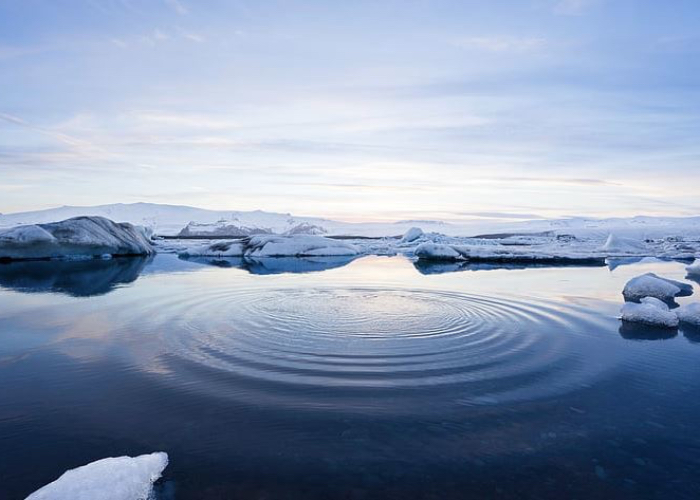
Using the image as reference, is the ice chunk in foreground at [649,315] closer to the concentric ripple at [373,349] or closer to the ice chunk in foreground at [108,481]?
the concentric ripple at [373,349]

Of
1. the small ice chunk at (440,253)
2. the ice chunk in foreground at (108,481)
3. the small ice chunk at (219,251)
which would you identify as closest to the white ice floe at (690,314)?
the ice chunk in foreground at (108,481)

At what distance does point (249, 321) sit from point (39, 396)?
104 inches

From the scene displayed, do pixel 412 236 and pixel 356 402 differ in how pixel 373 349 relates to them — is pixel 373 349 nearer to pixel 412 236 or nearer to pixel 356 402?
pixel 356 402

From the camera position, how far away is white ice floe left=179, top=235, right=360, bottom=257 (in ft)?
66.3

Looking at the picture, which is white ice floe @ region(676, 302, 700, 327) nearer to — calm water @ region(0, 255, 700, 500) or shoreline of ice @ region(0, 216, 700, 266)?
calm water @ region(0, 255, 700, 500)

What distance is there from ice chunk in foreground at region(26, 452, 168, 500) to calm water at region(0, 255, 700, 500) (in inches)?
4.5

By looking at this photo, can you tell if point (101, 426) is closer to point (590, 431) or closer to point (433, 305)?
point (590, 431)

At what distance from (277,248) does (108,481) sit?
1814cm

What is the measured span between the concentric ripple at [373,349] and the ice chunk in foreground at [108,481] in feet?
3.30

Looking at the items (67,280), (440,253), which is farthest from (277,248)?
(67,280)

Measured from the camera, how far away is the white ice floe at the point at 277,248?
20.2m

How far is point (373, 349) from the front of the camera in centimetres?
455

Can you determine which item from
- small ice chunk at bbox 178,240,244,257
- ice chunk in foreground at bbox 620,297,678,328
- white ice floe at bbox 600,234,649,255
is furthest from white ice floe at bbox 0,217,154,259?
white ice floe at bbox 600,234,649,255

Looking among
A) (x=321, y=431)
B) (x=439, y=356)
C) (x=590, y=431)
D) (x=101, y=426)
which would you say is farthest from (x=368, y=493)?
(x=439, y=356)
